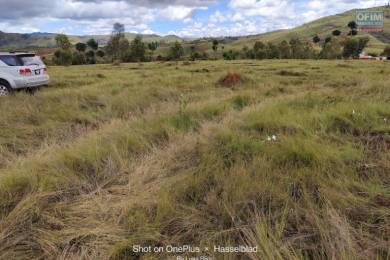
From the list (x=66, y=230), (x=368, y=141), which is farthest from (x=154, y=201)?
(x=368, y=141)

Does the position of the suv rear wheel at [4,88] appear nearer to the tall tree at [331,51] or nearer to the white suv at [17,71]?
the white suv at [17,71]

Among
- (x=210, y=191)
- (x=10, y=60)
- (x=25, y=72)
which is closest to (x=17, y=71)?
(x=25, y=72)

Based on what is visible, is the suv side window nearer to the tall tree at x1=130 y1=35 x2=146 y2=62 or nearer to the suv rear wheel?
the suv rear wheel

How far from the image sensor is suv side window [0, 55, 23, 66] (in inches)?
422

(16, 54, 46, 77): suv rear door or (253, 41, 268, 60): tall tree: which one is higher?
(16, 54, 46, 77): suv rear door

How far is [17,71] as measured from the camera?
10.8m

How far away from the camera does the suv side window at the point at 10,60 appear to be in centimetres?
1072

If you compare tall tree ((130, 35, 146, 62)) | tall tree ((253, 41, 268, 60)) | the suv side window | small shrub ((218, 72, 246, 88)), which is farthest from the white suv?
tall tree ((253, 41, 268, 60))

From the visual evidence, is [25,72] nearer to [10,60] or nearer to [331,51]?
[10,60]

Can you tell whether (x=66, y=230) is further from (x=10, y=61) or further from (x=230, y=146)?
(x=10, y=61)

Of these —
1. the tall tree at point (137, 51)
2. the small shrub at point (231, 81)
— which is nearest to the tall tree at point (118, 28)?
the tall tree at point (137, 51)

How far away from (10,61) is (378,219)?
1167 cm

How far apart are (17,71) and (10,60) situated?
0.43 m

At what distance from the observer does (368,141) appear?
4.66 meters
